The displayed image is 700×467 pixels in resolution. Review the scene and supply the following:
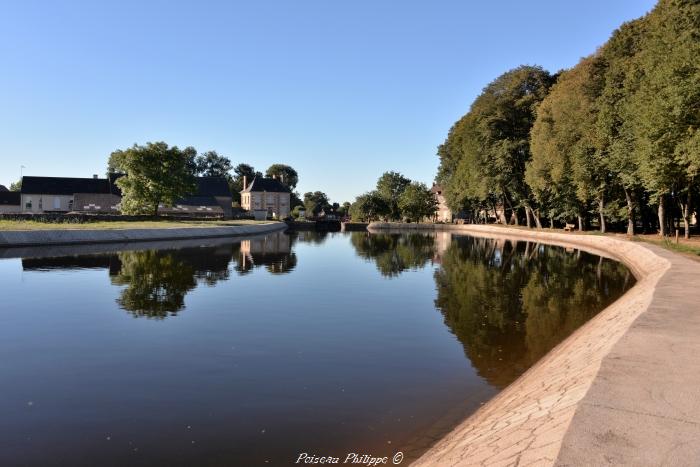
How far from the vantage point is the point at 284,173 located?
190875 mm

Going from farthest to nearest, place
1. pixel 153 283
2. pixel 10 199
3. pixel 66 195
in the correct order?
pixel 10 199 < pixel 66 195 < pixel 153 283

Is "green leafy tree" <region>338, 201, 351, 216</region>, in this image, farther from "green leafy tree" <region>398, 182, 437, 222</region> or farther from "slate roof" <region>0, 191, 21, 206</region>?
"slate roof" <region>0, 191, 21, 206</region>

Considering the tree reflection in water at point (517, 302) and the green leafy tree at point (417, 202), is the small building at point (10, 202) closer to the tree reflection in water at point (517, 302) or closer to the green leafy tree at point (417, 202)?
the green leafy tree at point (417, 202)

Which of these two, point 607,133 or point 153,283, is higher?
point 607,133

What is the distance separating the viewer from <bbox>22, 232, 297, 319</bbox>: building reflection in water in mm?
19047

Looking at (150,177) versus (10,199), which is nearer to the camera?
(150,177)

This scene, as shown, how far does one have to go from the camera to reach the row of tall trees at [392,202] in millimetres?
122062

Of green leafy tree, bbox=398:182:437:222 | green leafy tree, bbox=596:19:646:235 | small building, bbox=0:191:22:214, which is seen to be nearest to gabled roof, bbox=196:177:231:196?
small building, bbox=0:191:22:214

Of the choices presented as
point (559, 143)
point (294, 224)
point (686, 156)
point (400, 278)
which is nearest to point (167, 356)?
point (400, 278)

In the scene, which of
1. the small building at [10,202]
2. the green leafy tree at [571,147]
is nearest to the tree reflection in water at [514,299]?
the green leafy tree at [571,147]

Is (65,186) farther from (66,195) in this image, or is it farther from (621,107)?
(621,107)

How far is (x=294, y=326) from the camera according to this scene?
15.3 metres

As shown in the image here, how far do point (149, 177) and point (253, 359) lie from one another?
7257 cm

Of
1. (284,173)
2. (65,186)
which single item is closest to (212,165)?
(284,173)
